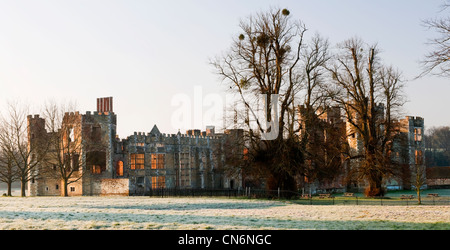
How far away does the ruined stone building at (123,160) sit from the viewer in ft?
195

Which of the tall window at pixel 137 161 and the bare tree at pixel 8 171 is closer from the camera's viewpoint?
the bare tree at pixel 8 171

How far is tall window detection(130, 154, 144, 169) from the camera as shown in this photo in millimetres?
64500

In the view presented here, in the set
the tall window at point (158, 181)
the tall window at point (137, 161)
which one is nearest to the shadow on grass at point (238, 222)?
the tall window at point (137, 161)

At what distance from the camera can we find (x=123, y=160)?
64.2 meters

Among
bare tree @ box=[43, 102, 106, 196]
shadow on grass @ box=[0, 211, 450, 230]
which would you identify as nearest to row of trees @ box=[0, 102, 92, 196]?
bare tree @ box=[43, 102, 106, 196]

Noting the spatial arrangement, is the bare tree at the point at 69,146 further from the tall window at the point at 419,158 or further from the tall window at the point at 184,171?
the tall window at the point at 419,158

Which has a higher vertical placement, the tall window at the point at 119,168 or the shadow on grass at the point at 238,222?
the tall window at the point at 119,168

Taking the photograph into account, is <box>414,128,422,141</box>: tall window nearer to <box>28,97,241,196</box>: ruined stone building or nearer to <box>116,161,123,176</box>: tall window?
<box>28,97,241,196</box>: ruined stone building

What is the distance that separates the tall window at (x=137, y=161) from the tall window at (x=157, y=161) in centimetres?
164

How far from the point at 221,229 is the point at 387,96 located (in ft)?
106

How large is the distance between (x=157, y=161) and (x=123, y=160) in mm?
4613
